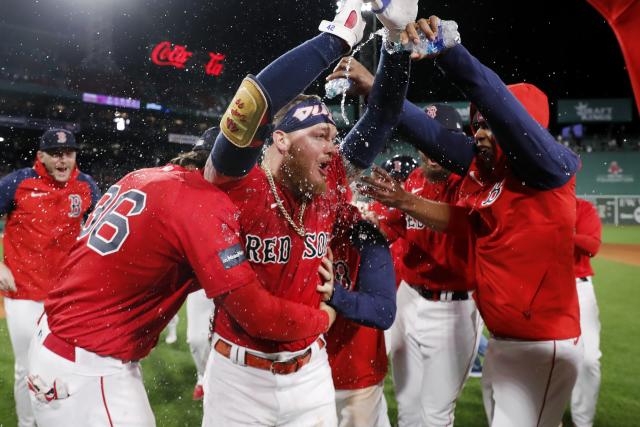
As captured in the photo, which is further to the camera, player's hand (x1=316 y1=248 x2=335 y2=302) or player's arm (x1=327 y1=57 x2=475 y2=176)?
player's arm (x1=327 y1=57 x2=475 y2=176)

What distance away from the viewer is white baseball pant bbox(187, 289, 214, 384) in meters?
4.75

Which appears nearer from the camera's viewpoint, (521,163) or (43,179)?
(521,163)

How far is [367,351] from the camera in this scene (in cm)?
289

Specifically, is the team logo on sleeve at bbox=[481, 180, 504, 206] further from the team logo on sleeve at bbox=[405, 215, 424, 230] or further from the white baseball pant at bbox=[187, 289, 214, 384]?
the white baseball pant at bbox=[187, 289, 214, 384]

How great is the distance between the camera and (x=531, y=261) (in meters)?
2.33

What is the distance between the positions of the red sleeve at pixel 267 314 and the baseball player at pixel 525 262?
906mm

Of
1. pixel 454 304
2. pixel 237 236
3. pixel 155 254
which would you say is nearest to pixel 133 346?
pixel 155 254

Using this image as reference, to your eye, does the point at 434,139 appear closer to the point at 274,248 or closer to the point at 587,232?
the point at 274,248

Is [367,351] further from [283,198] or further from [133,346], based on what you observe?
[133,346]

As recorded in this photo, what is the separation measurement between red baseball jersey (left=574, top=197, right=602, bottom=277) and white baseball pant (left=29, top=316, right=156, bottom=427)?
3.76 m

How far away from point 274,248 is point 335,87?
0.82 metres

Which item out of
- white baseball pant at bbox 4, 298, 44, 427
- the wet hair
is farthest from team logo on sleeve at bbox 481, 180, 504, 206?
white baseball pant at bbox 4, 298, 44, 427

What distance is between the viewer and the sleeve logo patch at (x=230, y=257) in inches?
70.4

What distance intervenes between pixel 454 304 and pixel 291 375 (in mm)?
1747
